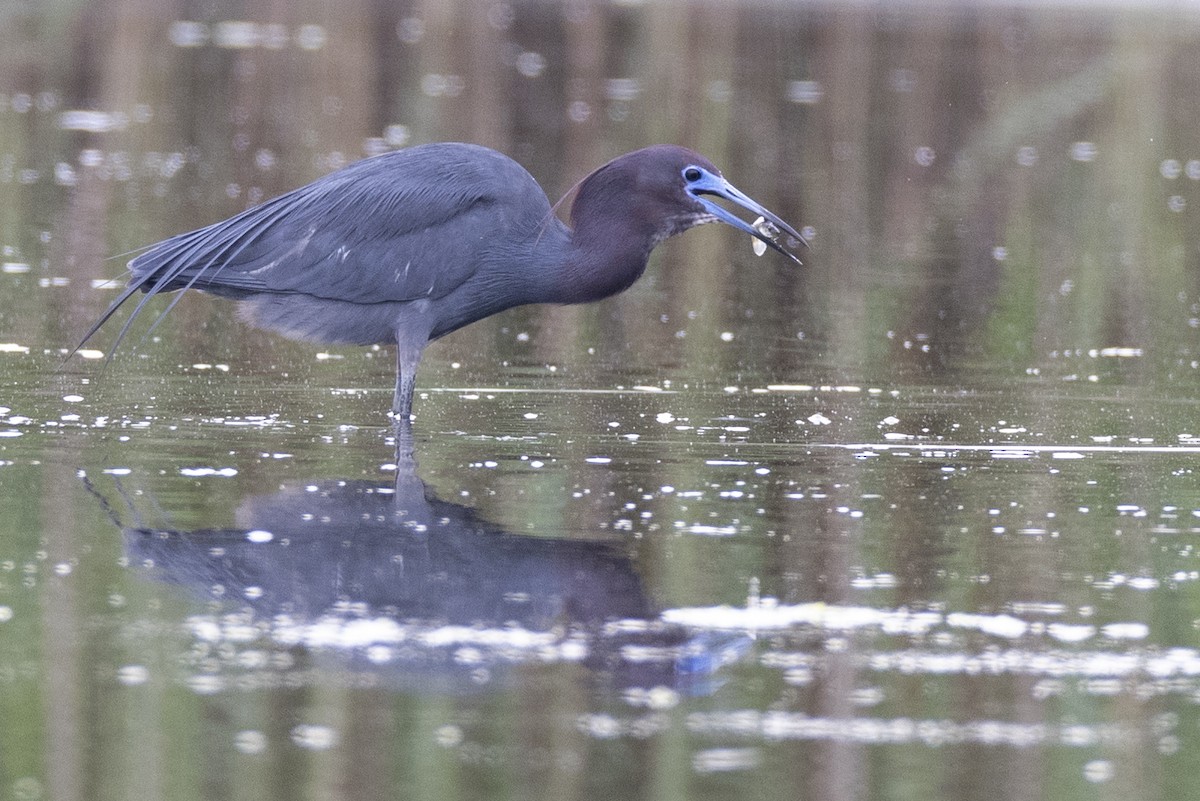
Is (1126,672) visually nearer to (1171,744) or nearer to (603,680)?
(1171,744)

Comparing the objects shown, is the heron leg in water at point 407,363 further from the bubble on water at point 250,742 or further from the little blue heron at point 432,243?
the bubble on water at point 250,742

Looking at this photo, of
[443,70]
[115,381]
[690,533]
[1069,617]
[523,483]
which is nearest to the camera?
[1069,617]

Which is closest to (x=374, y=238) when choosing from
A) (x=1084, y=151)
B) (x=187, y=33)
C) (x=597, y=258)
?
(x=597, y=258)

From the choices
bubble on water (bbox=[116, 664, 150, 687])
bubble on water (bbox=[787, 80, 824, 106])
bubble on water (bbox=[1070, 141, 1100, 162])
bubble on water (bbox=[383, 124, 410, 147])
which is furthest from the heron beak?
bubble on water (bbox=[787, 80, 824, 106])

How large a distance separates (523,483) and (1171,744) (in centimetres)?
286

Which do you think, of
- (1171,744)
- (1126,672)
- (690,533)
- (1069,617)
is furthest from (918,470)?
(1171,744)

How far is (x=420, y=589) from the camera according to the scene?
18.1ft

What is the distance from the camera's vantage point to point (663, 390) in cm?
887

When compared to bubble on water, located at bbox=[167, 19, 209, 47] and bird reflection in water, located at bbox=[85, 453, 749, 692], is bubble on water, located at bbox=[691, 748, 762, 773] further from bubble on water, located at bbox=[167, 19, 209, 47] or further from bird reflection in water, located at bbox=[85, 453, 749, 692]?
bubble on water, located at bbox=[167, 19, 209, 47]

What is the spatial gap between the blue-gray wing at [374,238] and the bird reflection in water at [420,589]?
1547 mm

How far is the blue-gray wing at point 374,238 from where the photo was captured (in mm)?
7988

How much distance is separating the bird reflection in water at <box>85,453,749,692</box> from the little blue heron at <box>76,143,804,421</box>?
1537 millimetres

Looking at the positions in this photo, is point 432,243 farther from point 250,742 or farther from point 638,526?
point 250,742

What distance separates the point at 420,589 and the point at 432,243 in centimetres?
272
